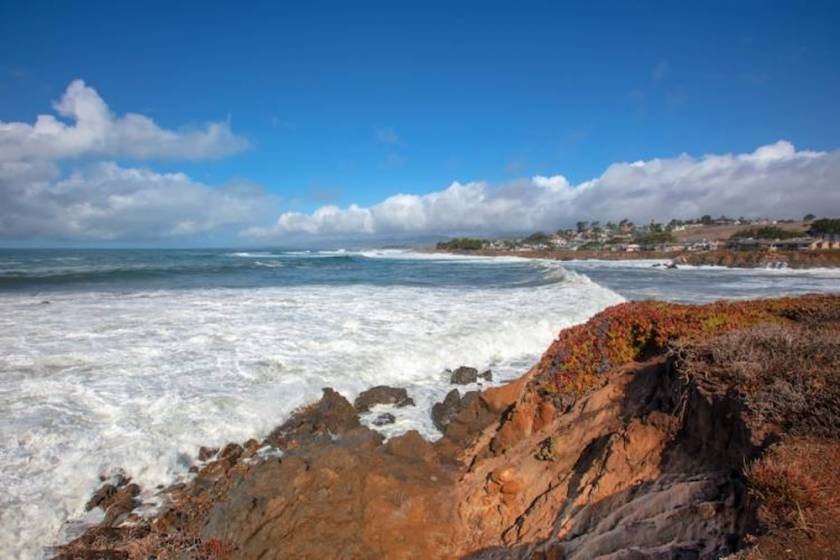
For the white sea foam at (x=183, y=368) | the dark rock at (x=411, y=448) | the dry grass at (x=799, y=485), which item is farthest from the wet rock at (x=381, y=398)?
the dry grass at (x=799, y=485)

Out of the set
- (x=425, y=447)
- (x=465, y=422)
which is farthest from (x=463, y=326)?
(x=425, y=447)

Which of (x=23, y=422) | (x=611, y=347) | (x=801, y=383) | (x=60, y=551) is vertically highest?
(x=801, y=383)

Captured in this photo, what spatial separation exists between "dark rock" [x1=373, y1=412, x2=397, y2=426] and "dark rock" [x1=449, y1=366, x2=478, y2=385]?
2.34m

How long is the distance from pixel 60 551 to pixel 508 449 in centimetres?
553

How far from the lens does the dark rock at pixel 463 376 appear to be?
11.0m

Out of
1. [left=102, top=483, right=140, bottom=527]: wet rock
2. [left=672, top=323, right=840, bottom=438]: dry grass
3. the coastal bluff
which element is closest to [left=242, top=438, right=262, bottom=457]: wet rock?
the coastal bluff

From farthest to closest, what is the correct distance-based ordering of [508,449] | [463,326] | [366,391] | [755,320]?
[463,326], [366,391], [755,320], [508,449]

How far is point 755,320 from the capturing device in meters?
7.61

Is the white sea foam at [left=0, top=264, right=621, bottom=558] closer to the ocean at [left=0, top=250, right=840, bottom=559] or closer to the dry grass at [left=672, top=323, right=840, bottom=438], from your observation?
the ocean at [left=0, top=250, right=840, bottom=559]

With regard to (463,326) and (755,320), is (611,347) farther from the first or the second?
(463,326)

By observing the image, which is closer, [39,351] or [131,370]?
[131,370]

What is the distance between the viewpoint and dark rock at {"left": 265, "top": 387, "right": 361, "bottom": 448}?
817cm

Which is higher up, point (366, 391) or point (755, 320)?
point (755, 320)

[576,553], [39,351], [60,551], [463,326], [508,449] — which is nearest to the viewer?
[576,553]
